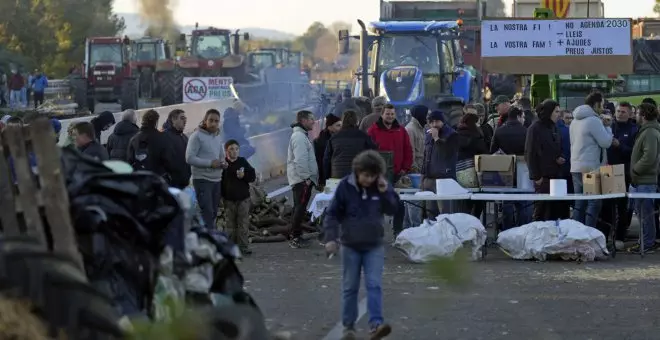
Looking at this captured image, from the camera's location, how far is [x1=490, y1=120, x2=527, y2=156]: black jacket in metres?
17.8

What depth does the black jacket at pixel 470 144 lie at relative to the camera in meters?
17.4

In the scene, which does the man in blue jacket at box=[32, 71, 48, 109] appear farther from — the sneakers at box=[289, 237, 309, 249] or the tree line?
the sneakers at box=[289, 237, 309, 249]

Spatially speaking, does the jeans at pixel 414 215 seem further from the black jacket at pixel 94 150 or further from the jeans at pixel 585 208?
the black jacket at pixel 94 150

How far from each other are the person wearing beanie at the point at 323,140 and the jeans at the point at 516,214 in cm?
221

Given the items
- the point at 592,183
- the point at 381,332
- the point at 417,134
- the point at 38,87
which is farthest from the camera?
the point at 38,87

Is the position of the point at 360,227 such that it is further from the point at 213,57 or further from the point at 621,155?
the point at 213,57

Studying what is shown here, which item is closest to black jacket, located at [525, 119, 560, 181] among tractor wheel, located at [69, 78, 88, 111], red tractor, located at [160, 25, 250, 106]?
tractor wheel, located at [69, 78, 88, 111]

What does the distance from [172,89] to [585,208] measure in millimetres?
35756

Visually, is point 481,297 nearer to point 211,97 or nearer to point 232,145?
point 232,145

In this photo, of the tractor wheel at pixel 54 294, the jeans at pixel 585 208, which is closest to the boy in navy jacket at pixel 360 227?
the tractor wheel at pixel 54 294

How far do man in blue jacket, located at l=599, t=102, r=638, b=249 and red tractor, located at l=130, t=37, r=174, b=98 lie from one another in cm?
3735

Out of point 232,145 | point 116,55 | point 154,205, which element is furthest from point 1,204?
point 116,55

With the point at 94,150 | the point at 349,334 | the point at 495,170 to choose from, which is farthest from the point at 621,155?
the point at 349,334

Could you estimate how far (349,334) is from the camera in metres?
10.5
